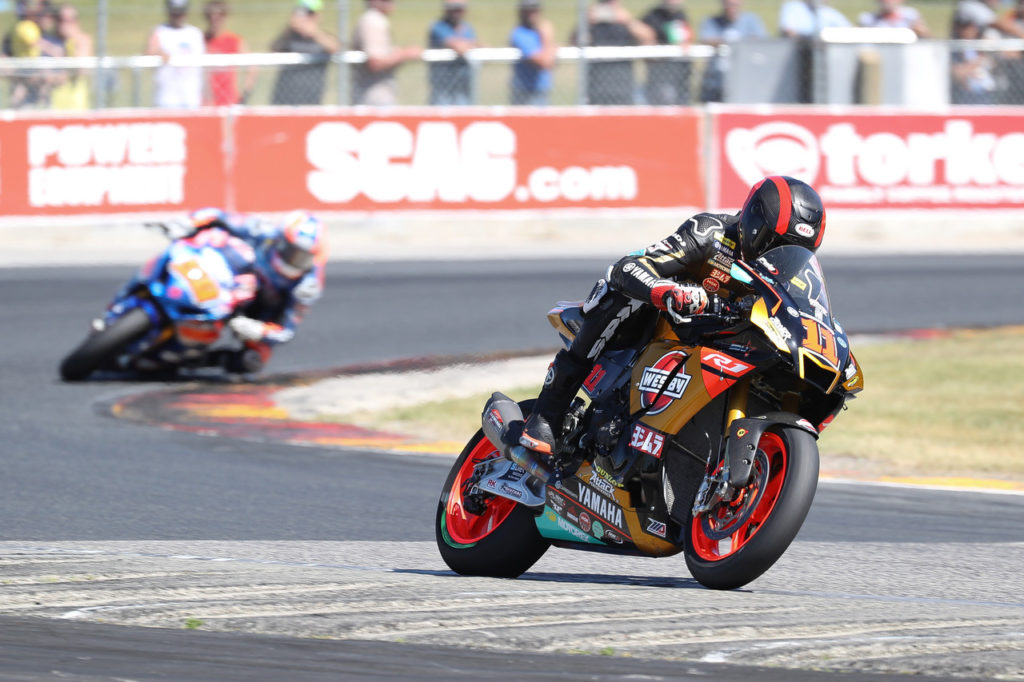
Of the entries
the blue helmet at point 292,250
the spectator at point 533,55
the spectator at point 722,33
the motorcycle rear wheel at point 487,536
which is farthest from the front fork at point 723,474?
the spectator at point 722,33

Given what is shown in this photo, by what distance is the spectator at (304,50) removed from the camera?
1756 centimetres

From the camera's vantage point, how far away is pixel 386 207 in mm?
17672

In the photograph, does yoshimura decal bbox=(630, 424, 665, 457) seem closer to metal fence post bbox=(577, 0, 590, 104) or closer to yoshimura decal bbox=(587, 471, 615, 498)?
yoshimura decal bbox=(587, 471, 615, 498)

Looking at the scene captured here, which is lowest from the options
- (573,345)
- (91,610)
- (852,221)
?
(852,221)

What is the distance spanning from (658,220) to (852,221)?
215 cm

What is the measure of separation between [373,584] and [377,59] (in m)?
13.1

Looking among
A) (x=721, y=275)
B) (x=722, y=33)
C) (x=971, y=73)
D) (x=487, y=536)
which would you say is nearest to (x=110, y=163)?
(x=722, y=33)

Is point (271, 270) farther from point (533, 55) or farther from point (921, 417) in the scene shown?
point (533, 55)

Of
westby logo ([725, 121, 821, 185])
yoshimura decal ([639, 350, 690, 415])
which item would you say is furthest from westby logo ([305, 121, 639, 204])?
yoshimura decal ([639, 350, 690, 415])

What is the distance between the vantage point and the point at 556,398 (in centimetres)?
567

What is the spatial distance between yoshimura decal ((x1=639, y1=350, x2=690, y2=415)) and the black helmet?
0.40 meters

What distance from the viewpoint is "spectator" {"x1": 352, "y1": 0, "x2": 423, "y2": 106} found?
699 inches

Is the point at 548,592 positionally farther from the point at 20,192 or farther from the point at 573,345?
the point at 20,192

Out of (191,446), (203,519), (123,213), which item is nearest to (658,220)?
(123,213)
